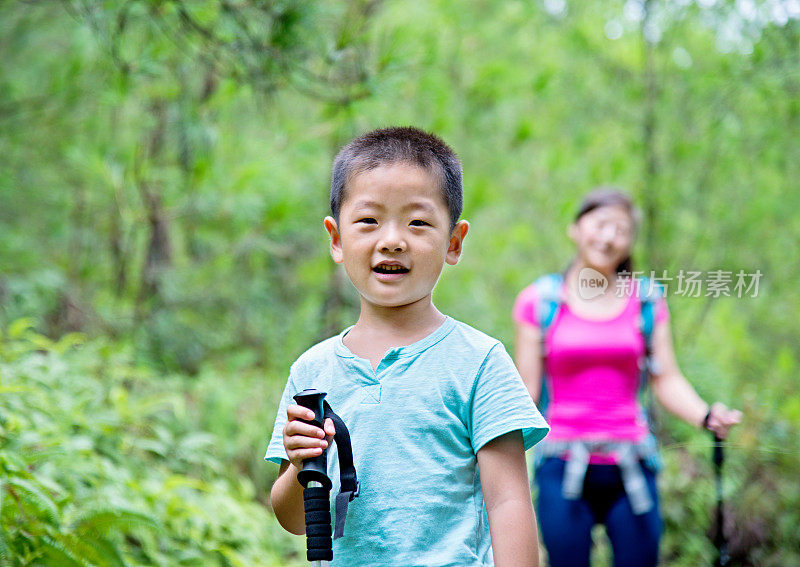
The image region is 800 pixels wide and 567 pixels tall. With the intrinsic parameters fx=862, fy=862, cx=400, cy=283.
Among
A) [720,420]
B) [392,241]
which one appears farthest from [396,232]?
[720,420]

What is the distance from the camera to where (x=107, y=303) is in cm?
607

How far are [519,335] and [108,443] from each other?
1737mm

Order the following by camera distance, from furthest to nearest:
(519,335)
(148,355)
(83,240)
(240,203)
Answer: (83,240), (148,355), (240,203), (519,335)

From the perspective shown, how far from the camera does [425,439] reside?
1.57 metres

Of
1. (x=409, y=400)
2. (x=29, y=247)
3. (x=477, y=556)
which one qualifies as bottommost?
(x=477, y=556)

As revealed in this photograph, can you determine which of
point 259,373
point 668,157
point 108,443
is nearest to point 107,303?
point 259,373

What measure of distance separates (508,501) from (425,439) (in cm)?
18

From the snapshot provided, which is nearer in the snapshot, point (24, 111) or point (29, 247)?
point (24, 111)

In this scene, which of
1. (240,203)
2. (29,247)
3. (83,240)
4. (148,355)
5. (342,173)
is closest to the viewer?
(342,173)

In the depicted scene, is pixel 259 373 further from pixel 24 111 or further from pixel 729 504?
pixel 729 504

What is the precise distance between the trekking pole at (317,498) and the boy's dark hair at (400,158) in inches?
16.6

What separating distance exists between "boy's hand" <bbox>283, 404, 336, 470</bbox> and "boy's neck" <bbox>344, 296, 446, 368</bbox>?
0.21m

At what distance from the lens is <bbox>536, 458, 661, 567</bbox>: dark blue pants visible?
3227 mm

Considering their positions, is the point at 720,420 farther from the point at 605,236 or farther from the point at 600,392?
the point at 605,236
